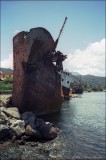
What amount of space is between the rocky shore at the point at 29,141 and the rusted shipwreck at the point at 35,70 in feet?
20.6

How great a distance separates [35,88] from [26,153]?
12.6 m

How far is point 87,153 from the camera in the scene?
719 inches

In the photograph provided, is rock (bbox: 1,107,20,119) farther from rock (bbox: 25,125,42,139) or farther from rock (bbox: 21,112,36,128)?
rock (bbox: 25,125,42,139)

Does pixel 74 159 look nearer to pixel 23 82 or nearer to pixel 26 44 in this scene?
pixel 23 82

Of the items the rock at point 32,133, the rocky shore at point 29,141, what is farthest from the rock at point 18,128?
the rock at point 32,133

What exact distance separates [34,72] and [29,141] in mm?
11416

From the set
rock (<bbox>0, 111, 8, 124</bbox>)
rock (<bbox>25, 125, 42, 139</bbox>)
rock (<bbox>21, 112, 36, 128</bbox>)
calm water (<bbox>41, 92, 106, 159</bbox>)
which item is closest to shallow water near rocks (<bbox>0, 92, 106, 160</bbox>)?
calm water (<bbox>41, 92, 106, 159</bbox>)

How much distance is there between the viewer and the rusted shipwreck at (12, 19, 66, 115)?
28.2m

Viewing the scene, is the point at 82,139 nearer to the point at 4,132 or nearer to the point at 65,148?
the point at 65,148

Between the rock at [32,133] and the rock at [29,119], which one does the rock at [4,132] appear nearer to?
the rock at [32,133]

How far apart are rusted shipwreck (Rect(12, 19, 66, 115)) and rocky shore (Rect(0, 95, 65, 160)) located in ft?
20.6

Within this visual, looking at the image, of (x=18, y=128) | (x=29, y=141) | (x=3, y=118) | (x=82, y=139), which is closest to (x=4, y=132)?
(x=18, y=128)

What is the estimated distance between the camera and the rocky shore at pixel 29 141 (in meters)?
16.9

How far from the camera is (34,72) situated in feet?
95.6
